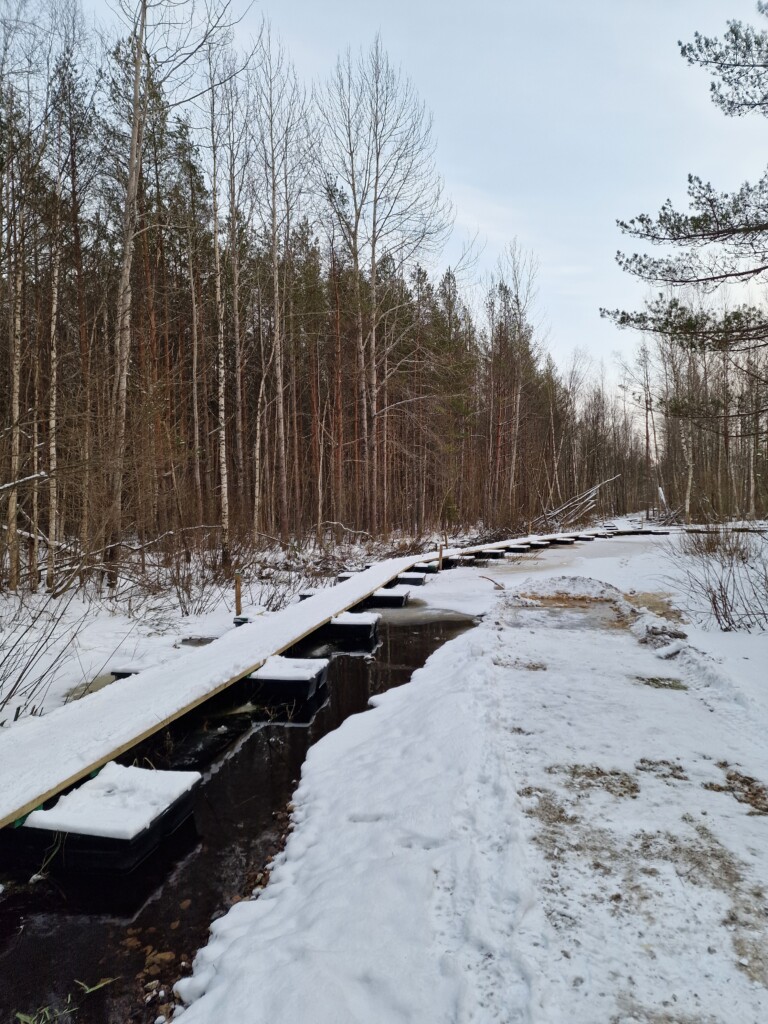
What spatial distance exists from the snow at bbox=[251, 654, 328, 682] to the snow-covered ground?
607mm

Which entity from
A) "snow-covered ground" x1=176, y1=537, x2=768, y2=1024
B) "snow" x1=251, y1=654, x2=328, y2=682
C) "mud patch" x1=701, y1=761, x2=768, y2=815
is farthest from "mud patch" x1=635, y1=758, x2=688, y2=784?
"snow" x1=251, y1=654, x2=328, y2=682

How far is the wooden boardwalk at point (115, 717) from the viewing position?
2.71m

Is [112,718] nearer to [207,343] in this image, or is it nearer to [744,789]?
[744,789]

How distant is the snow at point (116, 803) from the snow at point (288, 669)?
1.72 meters

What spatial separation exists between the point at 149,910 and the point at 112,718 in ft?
4.31

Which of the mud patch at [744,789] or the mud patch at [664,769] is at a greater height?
the mud patch at [664,769]

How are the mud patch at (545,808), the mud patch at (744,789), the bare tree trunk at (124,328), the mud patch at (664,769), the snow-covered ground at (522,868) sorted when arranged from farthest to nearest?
the bare tree trunk at (124,328)
the mud patch at (664,769)
the mud patch at (744,789)
the mud patch at (545,808)
the snow-covered ground at (522,868)

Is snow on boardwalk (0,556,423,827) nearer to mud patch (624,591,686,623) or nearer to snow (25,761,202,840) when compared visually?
snow (25,761,202,840)

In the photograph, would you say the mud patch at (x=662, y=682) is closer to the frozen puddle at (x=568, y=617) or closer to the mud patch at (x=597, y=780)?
the mud patch at (x=597, y=780)

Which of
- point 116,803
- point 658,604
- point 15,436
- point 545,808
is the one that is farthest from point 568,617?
point 15,436

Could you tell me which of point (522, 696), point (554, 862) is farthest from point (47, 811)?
point (522, 696)

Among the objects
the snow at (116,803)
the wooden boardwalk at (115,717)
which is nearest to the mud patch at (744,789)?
the snow at (116,803)

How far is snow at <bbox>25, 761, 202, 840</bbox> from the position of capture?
2516 mm

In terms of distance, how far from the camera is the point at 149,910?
240 cm
